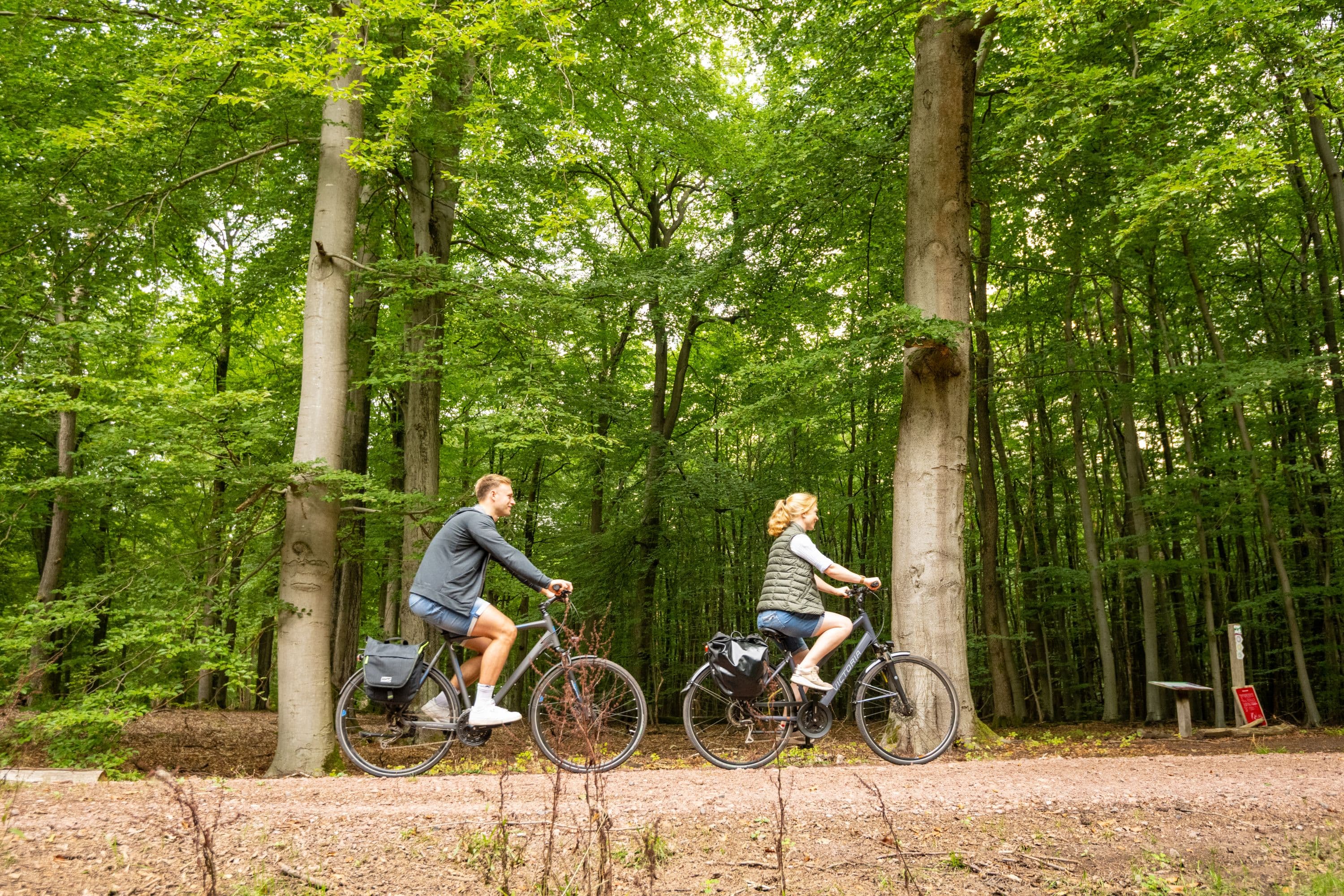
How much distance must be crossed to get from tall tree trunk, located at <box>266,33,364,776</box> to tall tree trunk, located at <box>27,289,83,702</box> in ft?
5.63

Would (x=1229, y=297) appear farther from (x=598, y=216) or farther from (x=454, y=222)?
(x=454, y=222)

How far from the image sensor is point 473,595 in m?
4.96

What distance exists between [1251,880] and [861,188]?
7.90 metres

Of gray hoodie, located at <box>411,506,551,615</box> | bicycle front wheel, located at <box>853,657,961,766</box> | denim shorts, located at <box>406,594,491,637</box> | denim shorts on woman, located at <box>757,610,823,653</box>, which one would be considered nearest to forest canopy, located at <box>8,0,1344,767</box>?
bicycle front wheel, located at <box>853,657,961,766</box>

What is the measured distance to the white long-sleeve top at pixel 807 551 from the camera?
5445 mm

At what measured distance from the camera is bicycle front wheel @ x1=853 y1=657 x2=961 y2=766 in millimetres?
5797

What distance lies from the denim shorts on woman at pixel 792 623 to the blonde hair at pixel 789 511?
580mm

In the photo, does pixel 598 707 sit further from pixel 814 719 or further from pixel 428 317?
pixel 428 317

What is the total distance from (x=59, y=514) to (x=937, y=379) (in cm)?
1284

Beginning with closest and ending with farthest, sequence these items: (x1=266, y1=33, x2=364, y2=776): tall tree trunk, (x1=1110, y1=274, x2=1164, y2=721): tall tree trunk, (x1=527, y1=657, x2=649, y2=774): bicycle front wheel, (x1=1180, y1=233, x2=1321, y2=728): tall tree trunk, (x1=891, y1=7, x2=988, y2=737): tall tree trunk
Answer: (x1=527, y1=657, x2=649, y2=774): bicycle front wheel → (x1=891, y1=7, x2=988, y2=737): tall tree trunk → (x1=266, y1=33, x2=364, y2=776): tall tree trunk → (x1=1180, y1=233, x2=1321, y2=728): tall tree trunk → (x1=1110, y1=274, x2=1164, y2=721): tall tree trunk

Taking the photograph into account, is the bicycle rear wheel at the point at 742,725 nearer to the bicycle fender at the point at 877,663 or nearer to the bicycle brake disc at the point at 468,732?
the bicycle fender at the point at 877,663

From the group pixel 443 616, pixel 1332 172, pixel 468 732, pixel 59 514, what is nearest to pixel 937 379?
pixel 443 616

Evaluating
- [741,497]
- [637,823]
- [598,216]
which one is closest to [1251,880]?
[637,823]

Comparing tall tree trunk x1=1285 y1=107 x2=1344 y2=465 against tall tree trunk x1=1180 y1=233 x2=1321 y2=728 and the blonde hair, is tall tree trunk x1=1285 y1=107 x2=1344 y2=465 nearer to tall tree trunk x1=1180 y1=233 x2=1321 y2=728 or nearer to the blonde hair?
tall tree trunk x1=1180 y1=233 x2=1321 y2=728
